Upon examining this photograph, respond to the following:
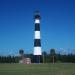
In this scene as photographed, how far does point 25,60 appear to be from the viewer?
284 feet

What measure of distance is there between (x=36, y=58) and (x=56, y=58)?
66.9 feet

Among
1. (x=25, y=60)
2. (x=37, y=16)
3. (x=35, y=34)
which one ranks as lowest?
(x=25, y=60)

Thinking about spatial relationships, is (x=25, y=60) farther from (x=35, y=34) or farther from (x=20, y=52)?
(x=20, y=52)

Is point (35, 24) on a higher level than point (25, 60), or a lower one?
higher

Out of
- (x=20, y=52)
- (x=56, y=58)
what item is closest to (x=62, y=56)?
(x=56, y=58)

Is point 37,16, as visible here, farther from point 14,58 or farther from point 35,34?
point 14,58

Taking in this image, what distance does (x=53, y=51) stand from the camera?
103938 millimetres

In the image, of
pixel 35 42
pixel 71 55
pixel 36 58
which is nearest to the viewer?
pixel 35 42

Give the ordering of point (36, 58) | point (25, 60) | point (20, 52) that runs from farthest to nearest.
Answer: point (20, 52)
point (25, 60)
point (36, 58)

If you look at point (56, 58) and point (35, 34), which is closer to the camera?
point (35, 34)

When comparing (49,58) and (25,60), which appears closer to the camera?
(25,60)

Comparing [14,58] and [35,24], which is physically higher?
[35,24]

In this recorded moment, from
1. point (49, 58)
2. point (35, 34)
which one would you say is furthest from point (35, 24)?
point (49, 58)

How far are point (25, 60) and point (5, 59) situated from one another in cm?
1629
